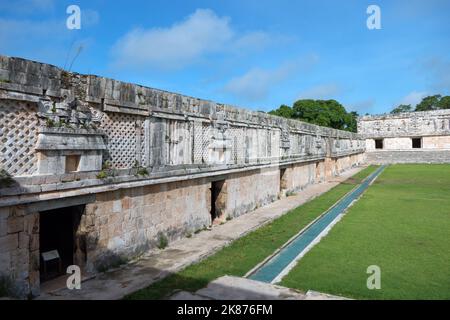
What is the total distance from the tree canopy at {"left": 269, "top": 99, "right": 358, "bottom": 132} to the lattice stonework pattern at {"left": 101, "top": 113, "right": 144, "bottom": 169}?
4439 cm

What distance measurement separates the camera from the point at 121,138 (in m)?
6.31

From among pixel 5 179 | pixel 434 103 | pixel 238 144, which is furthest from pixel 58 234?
pixel 434 103

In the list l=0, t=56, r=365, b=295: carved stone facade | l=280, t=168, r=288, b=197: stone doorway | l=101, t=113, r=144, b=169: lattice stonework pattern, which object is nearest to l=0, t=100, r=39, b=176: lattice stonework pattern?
l=0, t=56, r=365, b=295: carved stone facade

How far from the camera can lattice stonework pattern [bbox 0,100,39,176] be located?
445 centimetres

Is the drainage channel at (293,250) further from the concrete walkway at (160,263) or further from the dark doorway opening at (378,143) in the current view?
the dark doorway opening at (378,143)

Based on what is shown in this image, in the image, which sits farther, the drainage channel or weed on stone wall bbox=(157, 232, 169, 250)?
weed on stone wall bbox=(157, 232, 169, 250)

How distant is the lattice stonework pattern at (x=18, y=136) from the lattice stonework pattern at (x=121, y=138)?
4.25 ft

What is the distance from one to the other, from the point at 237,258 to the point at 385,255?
280 centimetres

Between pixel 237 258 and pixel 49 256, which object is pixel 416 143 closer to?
pixel 237 258

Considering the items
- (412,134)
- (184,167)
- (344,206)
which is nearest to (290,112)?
(412,134)

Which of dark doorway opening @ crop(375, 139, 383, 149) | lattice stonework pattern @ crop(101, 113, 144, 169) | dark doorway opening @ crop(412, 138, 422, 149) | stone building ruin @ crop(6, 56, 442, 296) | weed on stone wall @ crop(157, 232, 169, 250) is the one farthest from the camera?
dark doorway opening @ crop(375, 139, 383, 149)

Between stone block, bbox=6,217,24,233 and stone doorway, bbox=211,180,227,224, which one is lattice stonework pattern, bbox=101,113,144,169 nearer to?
stone block, bbox=6,217,24,233

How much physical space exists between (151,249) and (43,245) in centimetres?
200

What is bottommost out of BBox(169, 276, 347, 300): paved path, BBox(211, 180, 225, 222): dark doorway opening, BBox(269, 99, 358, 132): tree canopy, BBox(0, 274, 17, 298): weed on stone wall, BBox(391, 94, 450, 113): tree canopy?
BBox(169, 276, 347, 300): paved path
